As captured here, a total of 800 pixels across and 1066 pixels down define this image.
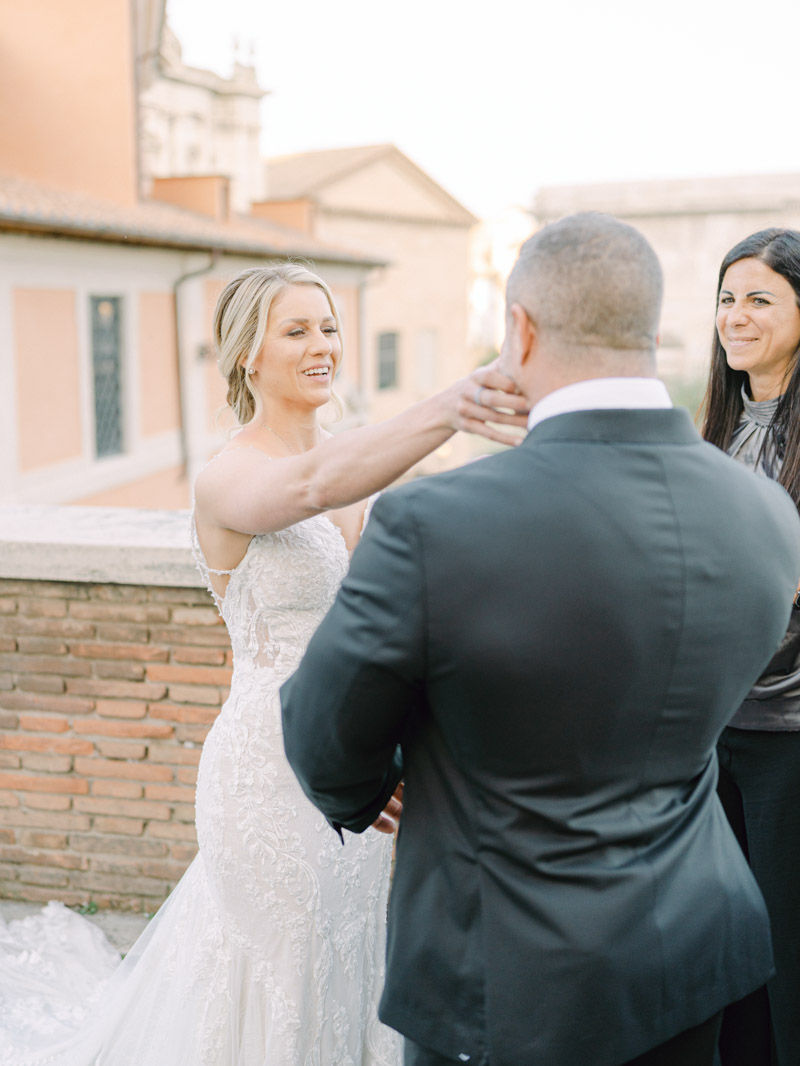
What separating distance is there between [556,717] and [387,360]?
3309cm

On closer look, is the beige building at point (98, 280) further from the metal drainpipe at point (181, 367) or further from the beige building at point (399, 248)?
the beige building at point (399, 248)

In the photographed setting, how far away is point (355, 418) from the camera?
26.8 m

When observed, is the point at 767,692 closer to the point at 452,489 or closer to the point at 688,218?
the point at 452,489

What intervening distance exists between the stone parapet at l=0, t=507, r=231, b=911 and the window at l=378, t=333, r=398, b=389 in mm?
30166

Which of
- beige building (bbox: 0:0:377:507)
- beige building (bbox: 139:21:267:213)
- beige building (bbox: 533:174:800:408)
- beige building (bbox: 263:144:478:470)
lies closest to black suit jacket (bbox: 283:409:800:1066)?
beige building (bbox: 0:0:377:507)

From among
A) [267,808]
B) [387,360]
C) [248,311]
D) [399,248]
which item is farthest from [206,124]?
[267,808]

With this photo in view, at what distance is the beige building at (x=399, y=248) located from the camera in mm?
32031

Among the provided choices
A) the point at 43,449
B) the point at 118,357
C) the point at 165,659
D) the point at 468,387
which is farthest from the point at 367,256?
the point at 468,387

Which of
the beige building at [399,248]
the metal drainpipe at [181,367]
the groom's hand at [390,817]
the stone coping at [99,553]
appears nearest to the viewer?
the groom's hand at [390,817]

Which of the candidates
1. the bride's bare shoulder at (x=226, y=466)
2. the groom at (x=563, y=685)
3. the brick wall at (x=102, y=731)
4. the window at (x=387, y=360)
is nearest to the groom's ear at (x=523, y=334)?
the groom at (x=563, y=685)

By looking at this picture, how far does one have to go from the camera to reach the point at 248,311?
2436mm

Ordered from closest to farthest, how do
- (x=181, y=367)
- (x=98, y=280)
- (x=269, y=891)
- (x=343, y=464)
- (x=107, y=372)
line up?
(x=343, y=464)
(x=269, y=891)
(x=98, y=280)
(x=107, y=372)
(x=181, y=367)

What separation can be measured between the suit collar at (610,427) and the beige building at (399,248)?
29.0 m

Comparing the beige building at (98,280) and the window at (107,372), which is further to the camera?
the window at (107,372)
